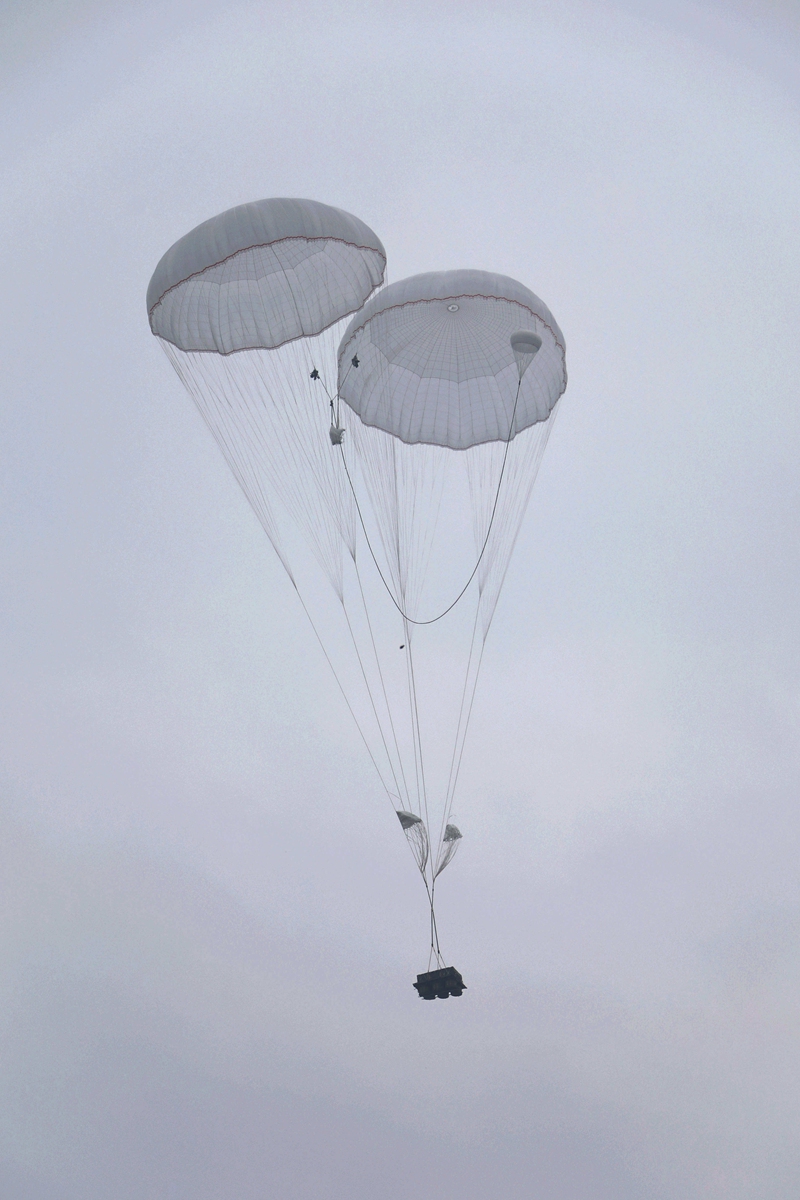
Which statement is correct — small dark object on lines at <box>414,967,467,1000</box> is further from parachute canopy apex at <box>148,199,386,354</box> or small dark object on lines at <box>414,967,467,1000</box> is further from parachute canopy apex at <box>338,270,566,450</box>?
parachute canopy apex at <box>148,199,386,354</box>

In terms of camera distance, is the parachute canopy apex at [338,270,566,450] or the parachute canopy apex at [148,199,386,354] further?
the parachute canopy apex at [338,270,566,450]

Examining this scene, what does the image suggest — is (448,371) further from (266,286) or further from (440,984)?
(440,984)

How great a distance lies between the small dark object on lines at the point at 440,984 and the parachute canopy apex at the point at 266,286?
13947mm

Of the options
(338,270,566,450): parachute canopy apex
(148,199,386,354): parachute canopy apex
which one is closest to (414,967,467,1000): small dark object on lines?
(338,270,566,450): parachute canopy apex

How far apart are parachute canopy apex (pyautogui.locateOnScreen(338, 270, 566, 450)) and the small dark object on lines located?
12216mm

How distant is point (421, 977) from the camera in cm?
2398

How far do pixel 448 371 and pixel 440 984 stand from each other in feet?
45.5

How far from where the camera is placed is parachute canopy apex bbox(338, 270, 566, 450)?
1056 inches

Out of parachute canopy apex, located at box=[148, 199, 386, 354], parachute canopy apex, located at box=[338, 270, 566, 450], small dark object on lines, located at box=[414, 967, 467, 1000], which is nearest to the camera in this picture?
small dark object on lines, located at box=[414, 967, 467, 1000]

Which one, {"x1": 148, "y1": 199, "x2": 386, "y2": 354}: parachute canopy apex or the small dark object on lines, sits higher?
{"x1": 148, "y1": 199, "x2": 386, "y2": 354}: parachute canopy apex

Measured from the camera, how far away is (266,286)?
85.8 ft

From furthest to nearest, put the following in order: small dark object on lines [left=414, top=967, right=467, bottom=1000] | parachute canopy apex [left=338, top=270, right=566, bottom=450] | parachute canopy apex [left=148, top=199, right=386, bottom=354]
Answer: parachute canopy apex [left=338, top=270, right=566, bottom=450] → parachute canopy apex [left=148, top=199, right=386, bottom=354] → small dark object on lines [left=414, top=967, right=467, bottom=1000]

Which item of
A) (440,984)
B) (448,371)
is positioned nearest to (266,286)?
(448,371)

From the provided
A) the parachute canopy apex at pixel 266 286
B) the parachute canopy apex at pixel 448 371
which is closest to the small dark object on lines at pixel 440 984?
the parachute canopy apex at pixel 448 371
